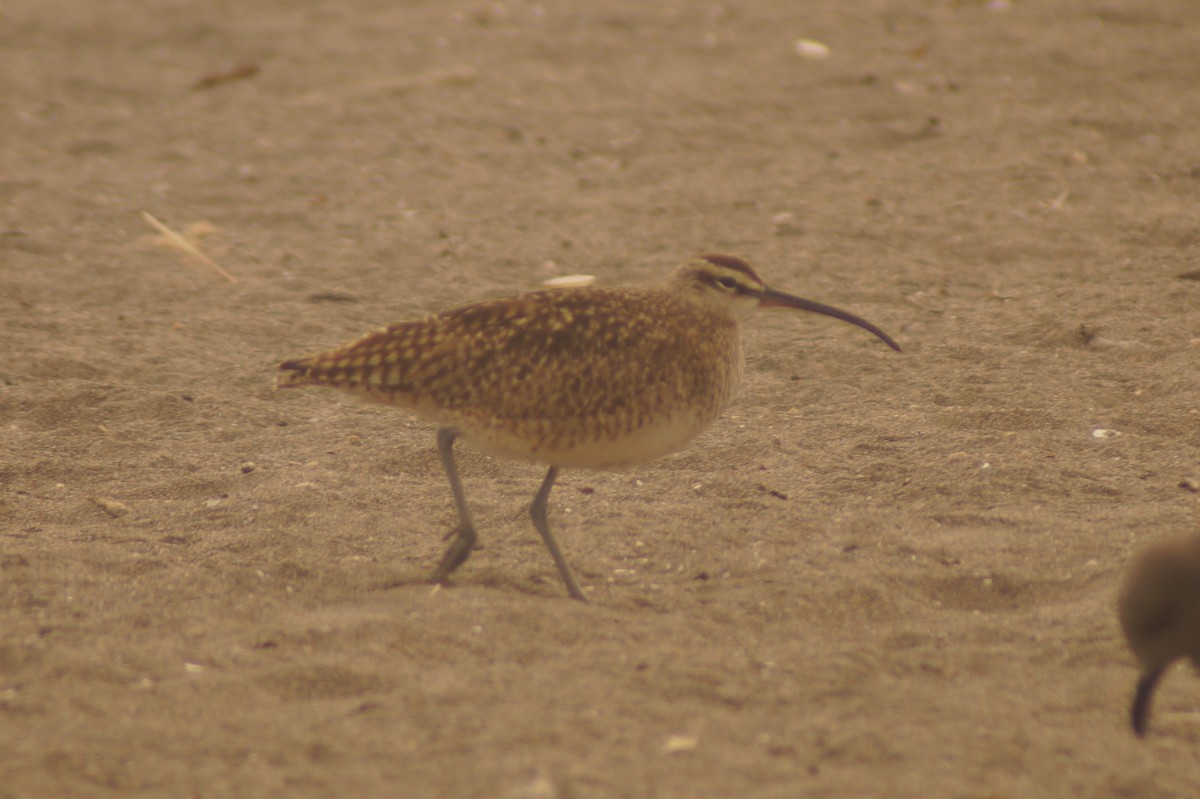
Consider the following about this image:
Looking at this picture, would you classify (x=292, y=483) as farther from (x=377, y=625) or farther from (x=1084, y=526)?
(x=1084, y=526)

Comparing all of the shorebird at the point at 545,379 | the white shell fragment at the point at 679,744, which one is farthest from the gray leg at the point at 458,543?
the white shell fragment at the point at 679,744

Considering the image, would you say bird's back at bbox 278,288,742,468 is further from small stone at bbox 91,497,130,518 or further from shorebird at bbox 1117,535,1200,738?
shorebird at bbox 1117,535,1200,738

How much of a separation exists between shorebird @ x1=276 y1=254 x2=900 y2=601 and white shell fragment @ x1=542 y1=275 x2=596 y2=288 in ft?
8.47

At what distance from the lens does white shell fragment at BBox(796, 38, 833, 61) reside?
11.8 metres

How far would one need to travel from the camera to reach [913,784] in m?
3.78

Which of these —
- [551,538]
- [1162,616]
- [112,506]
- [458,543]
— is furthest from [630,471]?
[1162,616]

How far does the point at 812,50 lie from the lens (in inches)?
471

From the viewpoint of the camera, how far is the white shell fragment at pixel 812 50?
11.8 m

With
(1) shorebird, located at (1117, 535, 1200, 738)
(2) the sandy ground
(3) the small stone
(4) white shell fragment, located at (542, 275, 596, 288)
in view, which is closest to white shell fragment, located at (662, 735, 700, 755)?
(2) the sandy ground

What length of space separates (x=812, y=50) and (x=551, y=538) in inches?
315

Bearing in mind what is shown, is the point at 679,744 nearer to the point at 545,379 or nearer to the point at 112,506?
the point at 545,379

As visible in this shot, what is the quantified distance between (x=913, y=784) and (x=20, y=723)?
107 inches

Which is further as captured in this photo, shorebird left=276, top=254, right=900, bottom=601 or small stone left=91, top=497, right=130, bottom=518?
small stone left=91, top=497, right=130, bottom=518

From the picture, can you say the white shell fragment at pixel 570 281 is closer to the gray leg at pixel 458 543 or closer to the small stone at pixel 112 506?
the gray leg at pixel 458 543
